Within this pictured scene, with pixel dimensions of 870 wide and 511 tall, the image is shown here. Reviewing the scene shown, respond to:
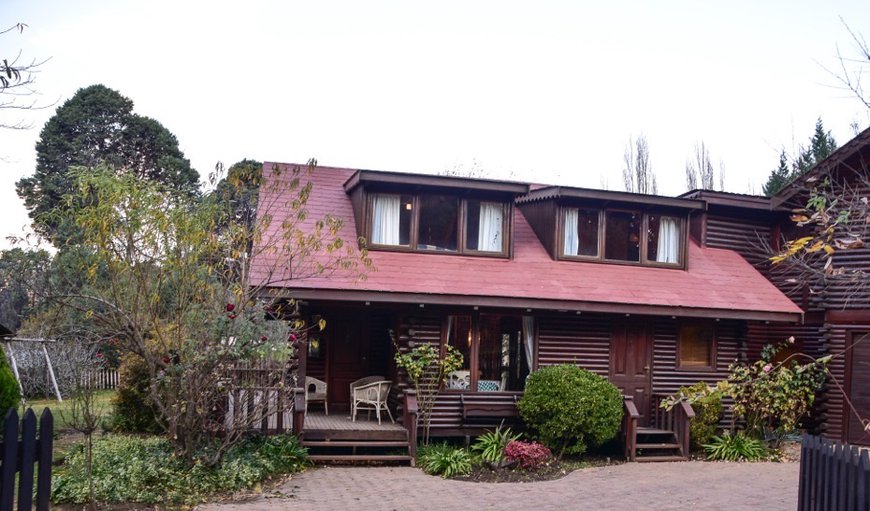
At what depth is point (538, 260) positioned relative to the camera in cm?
1681

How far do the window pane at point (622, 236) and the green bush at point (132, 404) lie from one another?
1031 centimetres

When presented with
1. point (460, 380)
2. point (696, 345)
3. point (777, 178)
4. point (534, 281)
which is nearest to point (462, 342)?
point (460, 380)

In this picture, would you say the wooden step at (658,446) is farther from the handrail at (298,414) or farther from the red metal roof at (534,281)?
the handrail at (298,414)

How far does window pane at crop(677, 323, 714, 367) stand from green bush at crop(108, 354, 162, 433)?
11077mm

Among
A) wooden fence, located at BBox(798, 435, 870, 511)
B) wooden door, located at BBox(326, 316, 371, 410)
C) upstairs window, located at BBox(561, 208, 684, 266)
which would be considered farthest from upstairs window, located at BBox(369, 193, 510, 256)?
wooden fence, located at BBox(798, 435, 870, 511)

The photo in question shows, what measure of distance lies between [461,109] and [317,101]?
897cm

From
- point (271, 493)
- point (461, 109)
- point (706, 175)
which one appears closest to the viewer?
point (271, 493)

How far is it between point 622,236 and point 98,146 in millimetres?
26891

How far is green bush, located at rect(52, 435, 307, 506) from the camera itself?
10.0 metres

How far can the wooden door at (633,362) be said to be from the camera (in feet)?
52.6

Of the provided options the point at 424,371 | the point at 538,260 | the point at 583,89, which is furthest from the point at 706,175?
the point at 424,371

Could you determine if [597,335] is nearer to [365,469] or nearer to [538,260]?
[538,260]

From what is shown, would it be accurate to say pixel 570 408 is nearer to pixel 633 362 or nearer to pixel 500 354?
pixel 500 354

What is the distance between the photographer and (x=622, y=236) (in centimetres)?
1766
